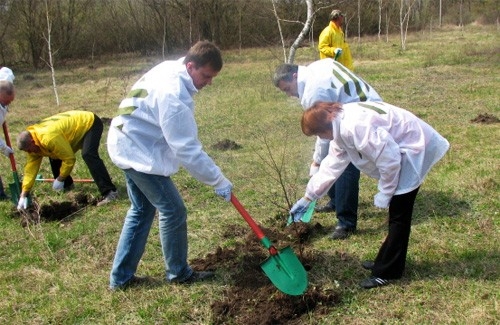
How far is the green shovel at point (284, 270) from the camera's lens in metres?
3.12

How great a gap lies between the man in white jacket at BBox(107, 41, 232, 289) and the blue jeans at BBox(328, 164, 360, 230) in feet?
4.14

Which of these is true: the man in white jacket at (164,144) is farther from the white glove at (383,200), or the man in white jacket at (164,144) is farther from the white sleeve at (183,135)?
the white glove at (383,200)

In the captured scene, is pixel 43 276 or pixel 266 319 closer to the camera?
pixel 266 319

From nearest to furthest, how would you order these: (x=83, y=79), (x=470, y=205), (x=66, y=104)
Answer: (x=470, y=205) < (x=66, y=104) < (x=83, y=79)

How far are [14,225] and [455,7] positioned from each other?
3916 cm

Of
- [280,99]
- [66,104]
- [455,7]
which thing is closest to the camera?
[280,99]

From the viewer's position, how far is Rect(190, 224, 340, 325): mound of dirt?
10.1ft

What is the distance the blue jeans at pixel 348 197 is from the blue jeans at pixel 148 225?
4.53 ft

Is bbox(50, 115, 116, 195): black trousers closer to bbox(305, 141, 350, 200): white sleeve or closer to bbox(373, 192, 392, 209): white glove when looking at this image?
bbox(305, 141, 350, 200): white sleeve

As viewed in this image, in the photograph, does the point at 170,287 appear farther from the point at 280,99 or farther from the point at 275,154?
the point at 280,99

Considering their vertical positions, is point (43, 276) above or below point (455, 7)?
below

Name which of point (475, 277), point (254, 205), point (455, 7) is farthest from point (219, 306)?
point (455, 7)

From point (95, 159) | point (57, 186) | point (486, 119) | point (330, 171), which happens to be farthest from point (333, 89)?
point (486, 119)

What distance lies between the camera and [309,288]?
327 centimetres
